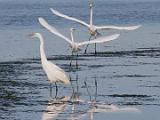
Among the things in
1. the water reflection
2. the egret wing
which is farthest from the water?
the egret wing

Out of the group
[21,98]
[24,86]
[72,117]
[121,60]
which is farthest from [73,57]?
[72,117]

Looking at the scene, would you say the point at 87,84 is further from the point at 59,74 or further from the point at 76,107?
the point at 76,107

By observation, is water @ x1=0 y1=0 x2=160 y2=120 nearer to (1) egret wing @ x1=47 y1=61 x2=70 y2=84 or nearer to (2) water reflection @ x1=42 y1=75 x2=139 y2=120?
(2) water reflection @ x1=42 y1=75 x2=139 y2=120

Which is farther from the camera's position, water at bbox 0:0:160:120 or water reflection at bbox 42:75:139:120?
water at bbox 0:0:160:120

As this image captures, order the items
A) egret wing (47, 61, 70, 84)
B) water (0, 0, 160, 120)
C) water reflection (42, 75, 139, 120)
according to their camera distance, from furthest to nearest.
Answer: egret wing (47, 61, 70, 84) → water (0, 0, 160, 120) → water reflection (42, 75, 139, 120)

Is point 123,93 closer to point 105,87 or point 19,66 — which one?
point 105,87

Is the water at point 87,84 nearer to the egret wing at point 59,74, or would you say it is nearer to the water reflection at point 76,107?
the water reflection at point 76,107

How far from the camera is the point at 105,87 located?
1834 cm

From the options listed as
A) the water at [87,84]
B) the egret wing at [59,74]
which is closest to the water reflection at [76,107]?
the water at [87,84]

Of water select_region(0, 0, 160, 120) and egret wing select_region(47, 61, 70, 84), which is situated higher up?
egret wing select_region(47, 61, 70, 84)

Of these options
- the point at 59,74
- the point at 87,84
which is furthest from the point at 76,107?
the point at 87,84

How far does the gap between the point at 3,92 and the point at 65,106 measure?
2488 mm

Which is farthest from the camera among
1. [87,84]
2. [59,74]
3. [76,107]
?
[87,84]

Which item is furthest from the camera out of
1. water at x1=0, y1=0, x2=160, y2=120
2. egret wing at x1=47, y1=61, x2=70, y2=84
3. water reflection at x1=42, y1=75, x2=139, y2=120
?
egret wing at x1=47, y1=61, x2=70, y2=84
